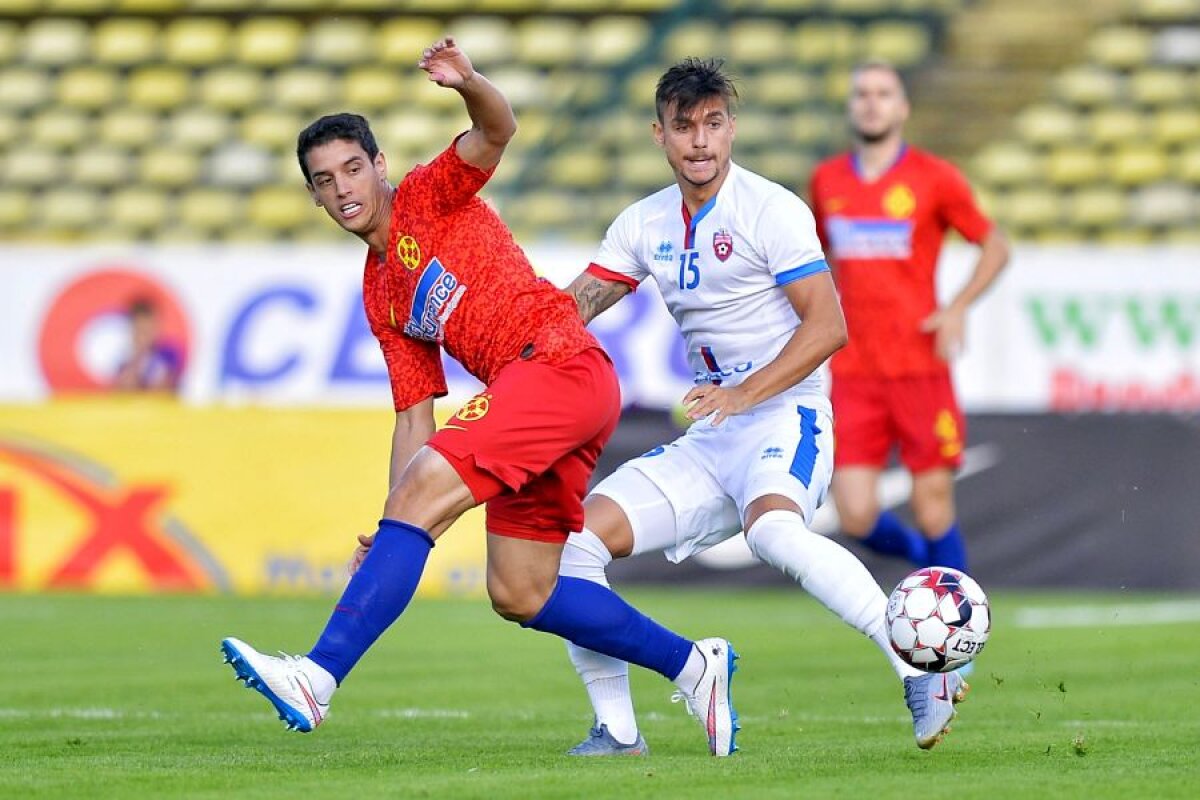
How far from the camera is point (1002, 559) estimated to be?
13453 millimetres

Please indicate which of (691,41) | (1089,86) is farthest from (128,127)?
(1089,86)

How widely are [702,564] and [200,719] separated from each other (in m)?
6.90

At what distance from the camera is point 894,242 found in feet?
29.4

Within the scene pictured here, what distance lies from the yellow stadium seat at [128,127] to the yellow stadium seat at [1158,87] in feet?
30.9

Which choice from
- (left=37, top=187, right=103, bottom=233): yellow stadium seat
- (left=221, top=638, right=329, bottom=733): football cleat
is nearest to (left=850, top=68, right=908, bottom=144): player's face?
(left=221, top=638, right=329, bottom=733): football cleat

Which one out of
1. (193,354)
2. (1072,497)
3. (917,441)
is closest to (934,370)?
(917,441)

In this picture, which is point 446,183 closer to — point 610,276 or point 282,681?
point 610,276

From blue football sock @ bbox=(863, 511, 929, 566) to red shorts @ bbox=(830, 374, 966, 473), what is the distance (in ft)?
0.90

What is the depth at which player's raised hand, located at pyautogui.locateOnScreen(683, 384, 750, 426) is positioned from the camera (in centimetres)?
555

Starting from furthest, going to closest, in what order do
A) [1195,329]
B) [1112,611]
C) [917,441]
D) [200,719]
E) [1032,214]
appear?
1. [1032,214]
2. [1195,329]
3. [1112,611]
4. [917,441]
5. [200,719]

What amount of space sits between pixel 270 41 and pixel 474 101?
15066mm

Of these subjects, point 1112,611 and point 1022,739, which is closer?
point 1022,739

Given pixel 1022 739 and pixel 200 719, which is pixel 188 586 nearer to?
pixel 200 719

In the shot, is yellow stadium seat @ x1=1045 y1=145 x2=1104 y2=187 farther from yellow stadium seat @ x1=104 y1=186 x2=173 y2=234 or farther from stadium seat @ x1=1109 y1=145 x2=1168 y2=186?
yellow stadium seat @ x1=104 y1=186 x2=173 y2=234
